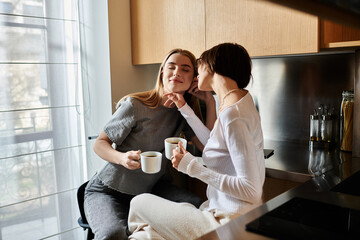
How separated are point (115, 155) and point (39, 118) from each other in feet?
3.07

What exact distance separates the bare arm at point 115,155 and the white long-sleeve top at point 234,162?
339mm

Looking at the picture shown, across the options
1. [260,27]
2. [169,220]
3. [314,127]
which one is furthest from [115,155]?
[314,127]

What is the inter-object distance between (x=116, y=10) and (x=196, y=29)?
0.67m

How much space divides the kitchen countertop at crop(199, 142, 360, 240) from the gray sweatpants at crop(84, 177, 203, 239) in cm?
47

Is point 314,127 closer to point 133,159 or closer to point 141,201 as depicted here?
point 133,159

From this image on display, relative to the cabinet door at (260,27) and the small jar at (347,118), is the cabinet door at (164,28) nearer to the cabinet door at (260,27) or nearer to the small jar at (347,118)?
the cabinet door at (260,27)

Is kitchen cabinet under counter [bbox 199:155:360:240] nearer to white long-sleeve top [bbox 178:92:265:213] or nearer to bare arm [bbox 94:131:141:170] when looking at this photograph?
white long-sleeve top [bbox 178:92:265:213]

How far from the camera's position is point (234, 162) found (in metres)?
1.21

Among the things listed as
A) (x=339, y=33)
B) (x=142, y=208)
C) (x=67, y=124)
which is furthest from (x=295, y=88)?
(x=67, y=124)

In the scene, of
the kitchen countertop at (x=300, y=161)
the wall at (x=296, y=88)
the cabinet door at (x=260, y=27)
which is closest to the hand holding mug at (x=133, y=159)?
the kitchen countertop at (x=300, y=161)

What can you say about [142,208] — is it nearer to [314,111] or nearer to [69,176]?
[314,111]

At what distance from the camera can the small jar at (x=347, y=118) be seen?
182 centimetres

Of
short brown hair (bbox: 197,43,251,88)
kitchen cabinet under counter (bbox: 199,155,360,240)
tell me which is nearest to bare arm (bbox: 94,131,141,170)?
short brown hair (bbox: 197,43,251,88)

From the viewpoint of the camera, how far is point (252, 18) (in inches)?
73.6
